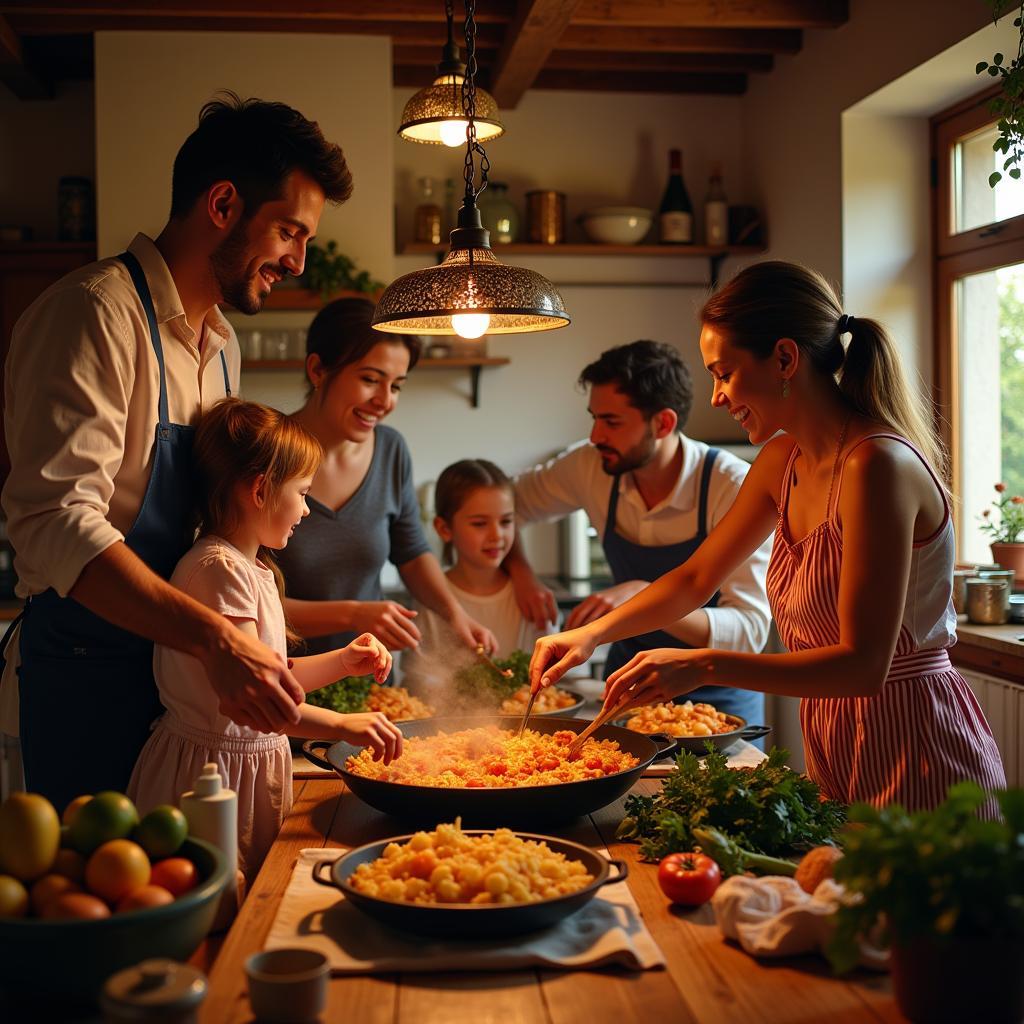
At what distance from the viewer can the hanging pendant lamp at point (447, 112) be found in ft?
8.64

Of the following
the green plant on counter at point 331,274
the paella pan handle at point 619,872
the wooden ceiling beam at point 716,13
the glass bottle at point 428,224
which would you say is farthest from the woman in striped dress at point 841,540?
the glass bottle at point 428,224

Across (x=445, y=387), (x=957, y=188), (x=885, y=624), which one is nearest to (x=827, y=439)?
(x=885, y=624)

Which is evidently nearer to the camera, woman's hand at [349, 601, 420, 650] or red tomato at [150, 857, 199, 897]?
red tomato at [150, 857, 199, 897]

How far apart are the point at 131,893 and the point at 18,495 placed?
81 centimetres

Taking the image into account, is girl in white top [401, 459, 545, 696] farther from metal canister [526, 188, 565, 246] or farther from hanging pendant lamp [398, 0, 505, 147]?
metal canister [526, 188, 565, 246]

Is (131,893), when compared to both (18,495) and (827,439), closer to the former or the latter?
(18,495)

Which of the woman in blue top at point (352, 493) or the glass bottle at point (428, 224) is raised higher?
the glass bottle at point (428, 224)

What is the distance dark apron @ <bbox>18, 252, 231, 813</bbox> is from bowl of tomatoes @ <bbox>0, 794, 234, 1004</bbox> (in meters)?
0.75

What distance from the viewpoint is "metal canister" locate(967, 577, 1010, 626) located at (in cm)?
350

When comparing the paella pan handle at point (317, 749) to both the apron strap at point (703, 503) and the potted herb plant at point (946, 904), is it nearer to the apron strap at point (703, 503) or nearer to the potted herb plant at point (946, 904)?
the potted herb plant at point (946, 904)

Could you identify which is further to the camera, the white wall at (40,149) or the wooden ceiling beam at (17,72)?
the white wall at (40,149)

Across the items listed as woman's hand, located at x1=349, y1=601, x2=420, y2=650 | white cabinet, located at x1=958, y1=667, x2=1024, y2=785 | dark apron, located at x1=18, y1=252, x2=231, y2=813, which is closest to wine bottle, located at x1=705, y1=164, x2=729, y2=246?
white cabinet, located at x1=958, y1=667, x2=1024, y2=785

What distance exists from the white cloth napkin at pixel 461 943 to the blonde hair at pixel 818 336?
1.02m

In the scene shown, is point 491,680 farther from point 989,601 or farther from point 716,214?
point 716,214
